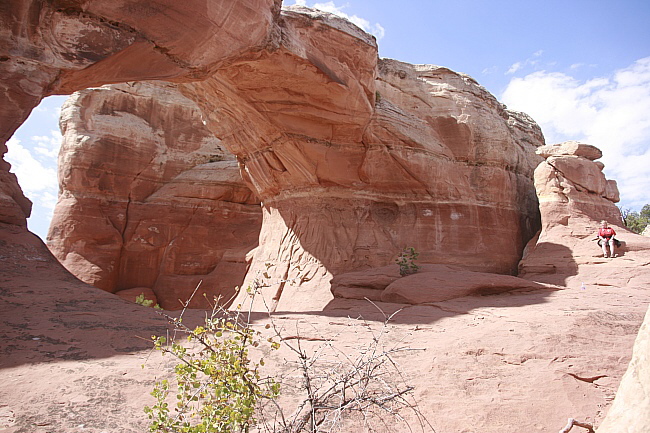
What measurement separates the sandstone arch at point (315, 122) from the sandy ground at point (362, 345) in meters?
2.14

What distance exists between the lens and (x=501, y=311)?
6805 millimetres

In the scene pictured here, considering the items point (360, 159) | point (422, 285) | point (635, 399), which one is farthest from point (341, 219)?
point (635, 399)

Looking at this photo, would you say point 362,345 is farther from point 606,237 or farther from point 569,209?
point 569,209

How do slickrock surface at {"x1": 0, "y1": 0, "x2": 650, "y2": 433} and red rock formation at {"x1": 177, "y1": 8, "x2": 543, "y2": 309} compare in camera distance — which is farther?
red rock formation at {"x1": 177, "y1": 8, "x2": 543, "y2": 309}

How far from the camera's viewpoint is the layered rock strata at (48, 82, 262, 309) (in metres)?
15.7

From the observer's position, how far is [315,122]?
11219mm

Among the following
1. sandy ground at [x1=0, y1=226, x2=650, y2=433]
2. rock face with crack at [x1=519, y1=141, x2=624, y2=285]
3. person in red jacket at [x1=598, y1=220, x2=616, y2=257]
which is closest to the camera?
sandy ground at [x1=0, y1=226, x2=650, y2=433]

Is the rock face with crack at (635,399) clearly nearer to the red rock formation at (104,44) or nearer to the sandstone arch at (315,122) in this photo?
the sandstone arch at (315,122)

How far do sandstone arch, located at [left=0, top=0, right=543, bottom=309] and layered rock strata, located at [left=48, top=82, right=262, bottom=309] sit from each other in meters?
4.25

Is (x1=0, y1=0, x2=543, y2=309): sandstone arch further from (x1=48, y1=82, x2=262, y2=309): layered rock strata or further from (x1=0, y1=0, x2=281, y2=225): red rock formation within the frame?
(x1=48, y1=82, x2=262, y2=309): layered rock strata

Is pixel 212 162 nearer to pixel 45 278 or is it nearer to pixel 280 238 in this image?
pixel 280 238

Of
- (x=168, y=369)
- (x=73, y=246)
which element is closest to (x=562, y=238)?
(x=168, y=369)

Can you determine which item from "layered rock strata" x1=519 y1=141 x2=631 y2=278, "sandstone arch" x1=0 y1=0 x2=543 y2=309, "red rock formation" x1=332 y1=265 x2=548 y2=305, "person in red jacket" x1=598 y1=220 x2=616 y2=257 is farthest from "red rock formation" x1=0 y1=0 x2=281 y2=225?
"person in red jacket" x1=598 y1=220 x2=616 y2=257

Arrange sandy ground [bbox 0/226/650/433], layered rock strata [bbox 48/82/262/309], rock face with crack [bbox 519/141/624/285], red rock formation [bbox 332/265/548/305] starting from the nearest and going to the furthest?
sandy ground [bbox 0/226/650/433]
red rock formation [bbox 332/265/548/305]
rock face with crack [bbox 519/141/624/285]
layered rock strata [bbox 48/82/262/309]
